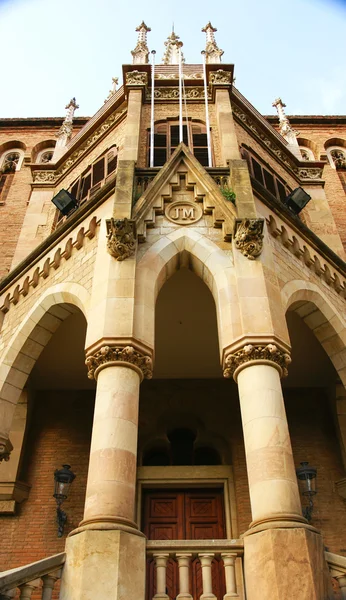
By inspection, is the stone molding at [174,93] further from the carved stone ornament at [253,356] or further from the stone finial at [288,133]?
the carved stone ornament at [253,356]

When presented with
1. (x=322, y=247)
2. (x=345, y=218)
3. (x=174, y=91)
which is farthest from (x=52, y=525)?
(x=345, y=218)

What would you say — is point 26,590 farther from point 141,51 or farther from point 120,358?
point 141,51

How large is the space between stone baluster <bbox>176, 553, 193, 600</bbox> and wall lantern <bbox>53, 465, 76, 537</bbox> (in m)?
4.95

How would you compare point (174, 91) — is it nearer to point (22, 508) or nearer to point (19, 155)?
point (19, 155)

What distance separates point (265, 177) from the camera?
13672mm

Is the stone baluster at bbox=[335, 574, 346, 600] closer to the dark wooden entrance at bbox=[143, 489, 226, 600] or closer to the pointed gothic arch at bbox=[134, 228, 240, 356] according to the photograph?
the pointed gothic arch at bbox=[134, 228, 240, 356]

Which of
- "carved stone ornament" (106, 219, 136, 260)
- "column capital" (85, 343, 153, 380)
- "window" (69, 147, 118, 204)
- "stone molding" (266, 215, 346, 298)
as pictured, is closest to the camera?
"column capital" (85, 343, 153, 380)

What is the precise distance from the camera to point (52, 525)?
10.8m

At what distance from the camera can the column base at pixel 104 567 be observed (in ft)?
17.9

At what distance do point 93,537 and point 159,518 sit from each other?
5.42 m

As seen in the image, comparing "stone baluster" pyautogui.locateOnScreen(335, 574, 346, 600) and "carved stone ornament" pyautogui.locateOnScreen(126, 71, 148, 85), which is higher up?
"carved stone ornament" pyautogui.locateOnScreen(126, 71, 148, 85)

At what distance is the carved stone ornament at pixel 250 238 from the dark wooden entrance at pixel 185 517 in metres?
5.66

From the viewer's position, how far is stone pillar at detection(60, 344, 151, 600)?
18.2ft

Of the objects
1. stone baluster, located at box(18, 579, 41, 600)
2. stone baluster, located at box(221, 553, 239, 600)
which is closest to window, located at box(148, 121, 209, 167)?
stone baluster, located at box(221, 553, 239, 600)
